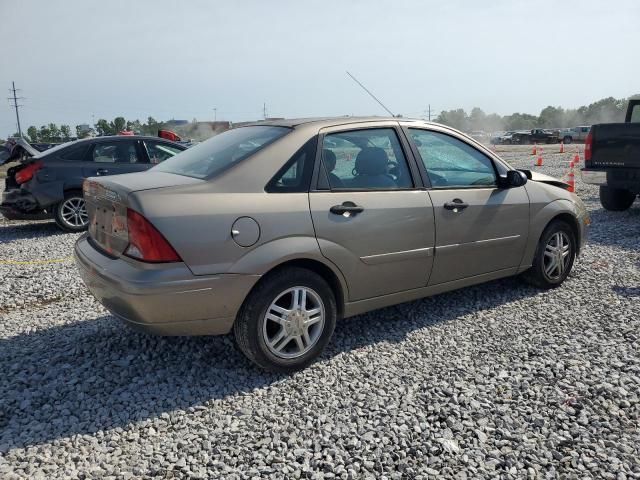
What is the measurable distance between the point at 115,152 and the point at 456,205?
22.6 ft

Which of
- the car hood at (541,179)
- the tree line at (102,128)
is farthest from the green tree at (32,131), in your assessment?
the car hood at (541,179)

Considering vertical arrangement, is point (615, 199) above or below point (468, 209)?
below

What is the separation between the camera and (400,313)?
15.3 ft

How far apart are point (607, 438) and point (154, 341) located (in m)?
3.06

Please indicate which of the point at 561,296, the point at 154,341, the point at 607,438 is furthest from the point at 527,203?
the point at 154,341

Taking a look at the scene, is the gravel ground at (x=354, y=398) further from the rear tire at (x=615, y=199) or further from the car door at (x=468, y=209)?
the rear tire at (x=615, y=199)

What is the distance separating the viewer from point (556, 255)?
515 centimetres

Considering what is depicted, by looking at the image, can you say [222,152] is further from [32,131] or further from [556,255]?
[32,131]

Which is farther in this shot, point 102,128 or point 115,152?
point 102,128

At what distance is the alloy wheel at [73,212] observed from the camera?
28.6 ft

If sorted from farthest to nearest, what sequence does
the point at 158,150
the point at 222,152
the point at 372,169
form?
the point at 158,150, the point at 372,169, the point at 222,152

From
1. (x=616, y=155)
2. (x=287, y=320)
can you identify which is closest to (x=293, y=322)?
(x=287, y=320)

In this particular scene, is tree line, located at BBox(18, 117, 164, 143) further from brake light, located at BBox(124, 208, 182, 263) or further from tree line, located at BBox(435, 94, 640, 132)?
brake light, located at BBox(124, 208, 182, 263)

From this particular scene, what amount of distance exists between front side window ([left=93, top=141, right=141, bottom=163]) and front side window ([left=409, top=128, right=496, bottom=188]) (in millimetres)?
6430
